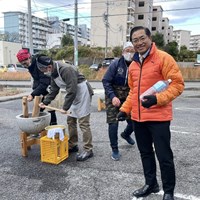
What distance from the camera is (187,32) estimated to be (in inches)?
3588

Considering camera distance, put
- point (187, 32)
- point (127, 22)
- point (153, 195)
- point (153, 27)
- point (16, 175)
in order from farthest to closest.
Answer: point (187, 32)
point (153, 27)
point (127, 22)
point (16, 175)
point (153, 195)

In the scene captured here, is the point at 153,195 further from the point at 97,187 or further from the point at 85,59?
the point at 85,59

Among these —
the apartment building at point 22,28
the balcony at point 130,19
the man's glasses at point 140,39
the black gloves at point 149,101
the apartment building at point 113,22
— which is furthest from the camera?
the apartment building at point 22,28

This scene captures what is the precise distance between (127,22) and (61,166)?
145 feet

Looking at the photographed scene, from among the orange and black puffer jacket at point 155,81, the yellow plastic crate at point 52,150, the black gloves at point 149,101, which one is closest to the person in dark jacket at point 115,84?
the yellow plastic crate at point 52,150

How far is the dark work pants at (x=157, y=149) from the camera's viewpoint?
7.35 feet

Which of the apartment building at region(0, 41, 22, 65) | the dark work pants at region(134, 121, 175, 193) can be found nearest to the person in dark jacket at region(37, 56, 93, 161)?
the dark work pants at region(134, 121, 175, 193)

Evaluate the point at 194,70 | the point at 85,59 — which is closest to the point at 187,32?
the point at 85,59

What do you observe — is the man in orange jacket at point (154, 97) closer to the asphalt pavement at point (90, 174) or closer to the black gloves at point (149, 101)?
the black gloves at point (149, 101)

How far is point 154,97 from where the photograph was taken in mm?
2098

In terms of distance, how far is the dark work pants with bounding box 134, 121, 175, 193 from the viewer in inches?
88.2

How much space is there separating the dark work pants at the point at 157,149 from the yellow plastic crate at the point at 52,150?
1.36 meters

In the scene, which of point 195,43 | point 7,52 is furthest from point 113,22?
point 195,43

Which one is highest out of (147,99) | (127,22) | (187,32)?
(187,32)
